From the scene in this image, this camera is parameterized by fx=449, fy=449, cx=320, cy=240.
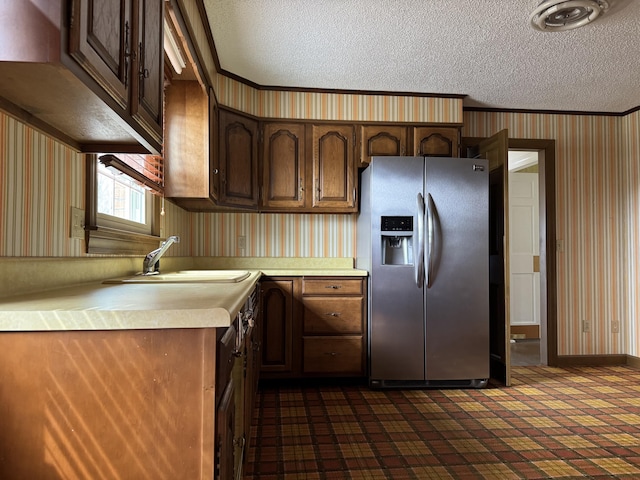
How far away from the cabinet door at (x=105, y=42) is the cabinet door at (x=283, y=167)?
90.6 inches

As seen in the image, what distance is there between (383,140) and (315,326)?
1.55m

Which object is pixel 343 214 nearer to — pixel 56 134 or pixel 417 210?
pixel 417 210

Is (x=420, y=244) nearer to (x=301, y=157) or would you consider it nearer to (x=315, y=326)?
(x=315, y=326)

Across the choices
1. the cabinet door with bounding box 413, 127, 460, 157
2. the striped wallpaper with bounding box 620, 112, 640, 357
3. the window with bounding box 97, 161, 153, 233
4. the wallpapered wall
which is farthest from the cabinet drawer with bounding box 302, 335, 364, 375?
the striped wallpaper with bounding box 620, 112, 640, 357

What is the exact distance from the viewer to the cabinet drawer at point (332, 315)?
3.18 metres

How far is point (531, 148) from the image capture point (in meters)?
3.95

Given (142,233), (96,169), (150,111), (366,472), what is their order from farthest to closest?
(142,233)
(366,472)
(96,169)
(150,111)

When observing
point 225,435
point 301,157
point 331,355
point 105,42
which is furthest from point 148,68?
point 331,355

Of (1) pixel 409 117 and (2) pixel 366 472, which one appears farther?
(1) pixel 409 117

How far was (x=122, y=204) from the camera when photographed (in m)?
2.24

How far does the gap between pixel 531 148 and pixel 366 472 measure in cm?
317

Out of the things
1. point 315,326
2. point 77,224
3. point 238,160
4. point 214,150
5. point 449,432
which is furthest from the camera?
point 238,160

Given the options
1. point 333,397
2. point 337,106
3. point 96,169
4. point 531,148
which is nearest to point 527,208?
point 531,148

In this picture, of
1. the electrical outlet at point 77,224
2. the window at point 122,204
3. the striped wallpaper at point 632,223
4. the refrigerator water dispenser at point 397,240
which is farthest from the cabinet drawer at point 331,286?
the striped wallpaper at point 632,223
